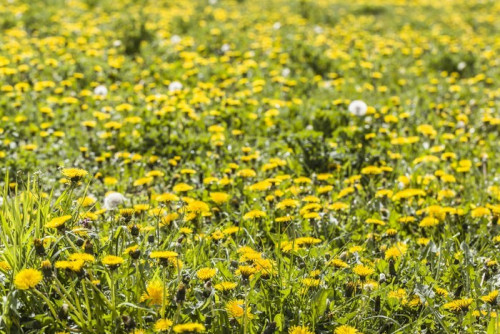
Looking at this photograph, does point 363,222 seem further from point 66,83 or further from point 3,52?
point 3,52

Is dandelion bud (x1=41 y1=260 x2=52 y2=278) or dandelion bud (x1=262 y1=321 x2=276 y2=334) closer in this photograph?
dandelion bud (x1=41 y1=260 x2=52 y2=278)

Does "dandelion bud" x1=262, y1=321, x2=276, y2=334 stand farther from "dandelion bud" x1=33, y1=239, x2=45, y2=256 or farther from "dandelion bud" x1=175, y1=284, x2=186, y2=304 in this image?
"dandelion bud" x1=33, y1=239, x2=45, y2=256

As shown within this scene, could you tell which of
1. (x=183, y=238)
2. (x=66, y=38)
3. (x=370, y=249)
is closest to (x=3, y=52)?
(x=66, y=38)

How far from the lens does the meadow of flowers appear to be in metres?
2.05

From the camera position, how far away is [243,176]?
3.39 metres

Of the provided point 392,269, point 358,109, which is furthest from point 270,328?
point 358,109

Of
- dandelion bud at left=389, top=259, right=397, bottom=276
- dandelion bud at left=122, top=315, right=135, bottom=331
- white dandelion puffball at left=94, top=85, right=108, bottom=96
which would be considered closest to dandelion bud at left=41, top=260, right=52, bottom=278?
dandelion bud at left=122, top=315, right=135, bottom=331

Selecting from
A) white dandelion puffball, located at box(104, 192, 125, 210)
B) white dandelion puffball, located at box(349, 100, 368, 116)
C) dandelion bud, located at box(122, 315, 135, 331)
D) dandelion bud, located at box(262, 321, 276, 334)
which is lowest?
white dandelion puffball, located at box(349, 100, 368, 116)

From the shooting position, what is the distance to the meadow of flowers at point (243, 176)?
2.05 metres

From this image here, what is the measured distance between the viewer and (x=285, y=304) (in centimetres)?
215

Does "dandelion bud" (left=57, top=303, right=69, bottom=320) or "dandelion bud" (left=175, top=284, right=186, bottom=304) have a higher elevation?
"dandelion bud" (left=175, top=284, right=186, bottom=304)

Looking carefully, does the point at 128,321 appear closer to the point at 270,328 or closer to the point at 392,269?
the point at 270,328

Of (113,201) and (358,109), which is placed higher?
(113,201)

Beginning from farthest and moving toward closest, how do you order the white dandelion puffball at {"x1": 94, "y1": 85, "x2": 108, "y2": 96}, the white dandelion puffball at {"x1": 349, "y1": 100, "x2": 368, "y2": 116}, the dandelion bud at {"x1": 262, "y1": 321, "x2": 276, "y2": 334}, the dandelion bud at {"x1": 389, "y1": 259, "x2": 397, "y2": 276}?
the white dandelion puffball at {"x1": 94, "y1": 85, "x2": 108, "y2": 96} → the white dandelion puffball at {"x1": 349, "y1": 100, "x2": 368, "y2": 116} → the dandelion bud at {"x1": 389, "y1": 259, "x2": 397, "y2": 276} → the dandelion bud at {"x1": 262, "y1": 321, "x2": 276, "y2": 334}
